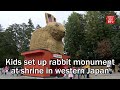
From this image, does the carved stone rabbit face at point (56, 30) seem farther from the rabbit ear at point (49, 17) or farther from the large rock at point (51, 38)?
the rabbit ear at point (49, 17)

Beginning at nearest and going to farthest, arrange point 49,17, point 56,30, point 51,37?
1. point 49,17
2. point 56,30
3. point 51,37

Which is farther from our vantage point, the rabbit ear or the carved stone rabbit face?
the carved stone rabbit face

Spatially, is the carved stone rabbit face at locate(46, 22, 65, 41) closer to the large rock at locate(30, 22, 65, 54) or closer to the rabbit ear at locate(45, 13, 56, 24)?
the large rock at locate(30, 22, 65, 54)

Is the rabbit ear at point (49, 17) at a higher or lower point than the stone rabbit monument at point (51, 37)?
higher

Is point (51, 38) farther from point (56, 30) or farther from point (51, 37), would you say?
point (56, 30)

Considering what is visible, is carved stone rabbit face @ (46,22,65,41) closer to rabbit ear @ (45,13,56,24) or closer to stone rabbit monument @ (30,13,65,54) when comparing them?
stone rabbit monument @ (30,13,65,54)

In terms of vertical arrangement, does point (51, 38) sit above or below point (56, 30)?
below

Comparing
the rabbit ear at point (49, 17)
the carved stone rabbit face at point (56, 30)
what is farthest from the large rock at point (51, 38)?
the rabbit ear at point (49, 17)

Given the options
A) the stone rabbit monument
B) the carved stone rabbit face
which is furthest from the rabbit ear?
the carved stone rabbit face

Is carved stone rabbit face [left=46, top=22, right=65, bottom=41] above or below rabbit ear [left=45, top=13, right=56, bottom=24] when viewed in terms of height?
below

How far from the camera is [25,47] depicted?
47.8 ft

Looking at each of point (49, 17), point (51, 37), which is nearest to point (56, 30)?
point (51, 37)
